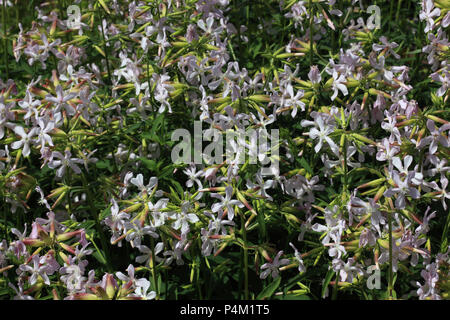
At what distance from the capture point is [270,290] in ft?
6.49

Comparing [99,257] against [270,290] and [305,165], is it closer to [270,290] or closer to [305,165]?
[270,290]

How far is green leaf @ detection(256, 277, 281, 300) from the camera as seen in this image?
197 centimetres

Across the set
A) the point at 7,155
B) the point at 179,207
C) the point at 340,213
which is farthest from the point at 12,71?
the point at 340,213

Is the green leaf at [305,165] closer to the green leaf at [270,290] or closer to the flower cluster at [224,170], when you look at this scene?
the flower cluster at [224,170]

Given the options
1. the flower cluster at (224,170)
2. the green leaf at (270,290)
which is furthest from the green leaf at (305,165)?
the green leaf at (270,290)

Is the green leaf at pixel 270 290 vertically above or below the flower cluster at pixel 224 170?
below

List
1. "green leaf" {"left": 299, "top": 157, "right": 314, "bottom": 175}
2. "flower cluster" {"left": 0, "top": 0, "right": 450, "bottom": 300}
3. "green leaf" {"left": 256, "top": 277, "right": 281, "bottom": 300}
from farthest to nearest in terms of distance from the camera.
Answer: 1. "green leaf" {"left": 299, "top": 157, "right": 314, "bottom": 175}
2. "green leaf" {"left": 256, "top": 277, "right": 281, "bottom": 300}
3. "flower cluster" {"left": 0, "top": 0, "right": 450, "bottom": 300}

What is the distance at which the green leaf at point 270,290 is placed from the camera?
1968 millimetres

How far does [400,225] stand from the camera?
6.07 feet

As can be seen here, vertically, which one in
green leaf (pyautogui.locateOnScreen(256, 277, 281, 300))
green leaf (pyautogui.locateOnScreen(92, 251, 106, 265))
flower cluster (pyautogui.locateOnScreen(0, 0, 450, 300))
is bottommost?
green leaf (pyautogui.locateOnScreen(256, 277, 281, 300))

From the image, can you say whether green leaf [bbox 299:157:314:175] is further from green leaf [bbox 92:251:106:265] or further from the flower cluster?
green leaf [bbox 92:251:106:265]

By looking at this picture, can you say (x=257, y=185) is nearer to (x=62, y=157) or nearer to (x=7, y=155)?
(x=62, y=157)

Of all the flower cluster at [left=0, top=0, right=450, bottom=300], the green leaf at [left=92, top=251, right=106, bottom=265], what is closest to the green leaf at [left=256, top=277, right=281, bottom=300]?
the flower cluster at [left=0, top=0, right=450, bottom=300]

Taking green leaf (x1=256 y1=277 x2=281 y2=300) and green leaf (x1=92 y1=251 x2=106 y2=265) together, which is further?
green leaf (x1=92 y1=251 x2=106 y2=265)
